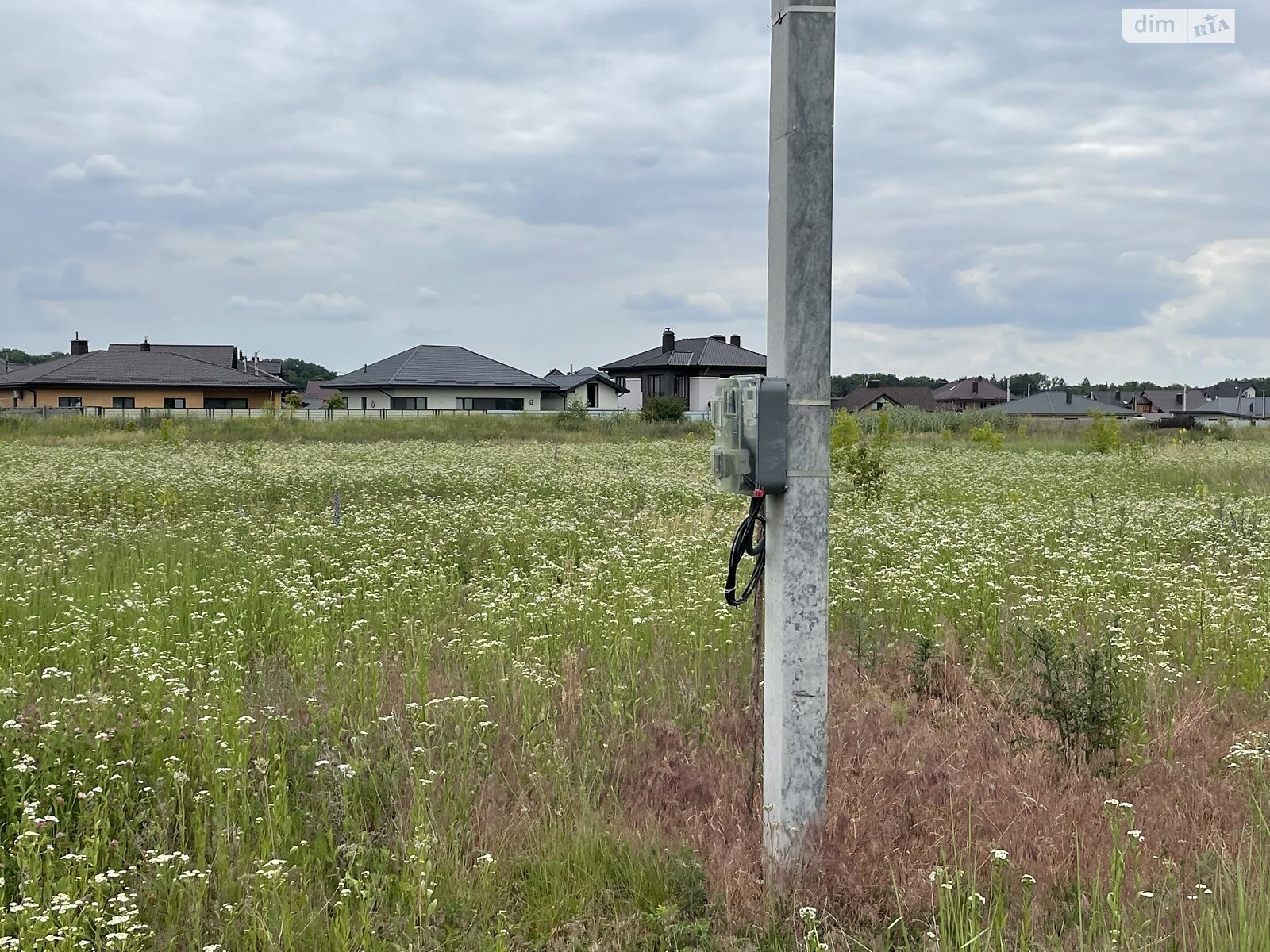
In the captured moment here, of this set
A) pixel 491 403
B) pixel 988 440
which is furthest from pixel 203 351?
pixel 988 440

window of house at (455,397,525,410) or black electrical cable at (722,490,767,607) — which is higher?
window of house at (455,397,525,410)

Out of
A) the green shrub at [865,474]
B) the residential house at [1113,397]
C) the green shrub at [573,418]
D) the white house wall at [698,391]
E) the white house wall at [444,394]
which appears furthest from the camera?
the residential house at [1113,397]

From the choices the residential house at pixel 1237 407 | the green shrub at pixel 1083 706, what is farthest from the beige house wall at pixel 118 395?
the residential house at pixel 1237 407

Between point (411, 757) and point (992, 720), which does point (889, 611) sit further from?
point (411, 757)

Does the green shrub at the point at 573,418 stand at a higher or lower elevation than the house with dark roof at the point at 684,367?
lower

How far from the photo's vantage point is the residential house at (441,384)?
2709 inches

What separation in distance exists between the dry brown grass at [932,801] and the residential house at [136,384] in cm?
6121

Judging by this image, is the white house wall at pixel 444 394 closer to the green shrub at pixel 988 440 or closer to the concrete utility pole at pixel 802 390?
the green shrub at pixel 988 440

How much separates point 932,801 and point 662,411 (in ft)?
161

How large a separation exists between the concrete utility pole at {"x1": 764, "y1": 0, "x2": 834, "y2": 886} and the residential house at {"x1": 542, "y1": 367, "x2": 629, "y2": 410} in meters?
68.9

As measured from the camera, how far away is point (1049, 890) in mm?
3561

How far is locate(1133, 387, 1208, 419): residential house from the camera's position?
4589 inches

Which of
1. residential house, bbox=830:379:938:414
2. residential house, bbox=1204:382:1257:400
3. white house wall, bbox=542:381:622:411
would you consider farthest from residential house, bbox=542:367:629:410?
residential house, bbox=1204:382:1257:400

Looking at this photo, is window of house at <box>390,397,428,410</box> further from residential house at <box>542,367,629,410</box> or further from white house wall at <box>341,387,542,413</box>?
residential house at <box>542,367,629,410</box>
